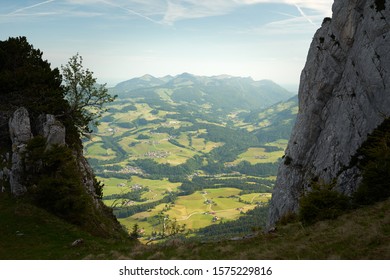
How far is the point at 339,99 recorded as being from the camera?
4653cm

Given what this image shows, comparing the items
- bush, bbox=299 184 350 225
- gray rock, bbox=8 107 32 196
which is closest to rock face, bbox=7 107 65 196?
gray rock, bbox=8 107 32 196

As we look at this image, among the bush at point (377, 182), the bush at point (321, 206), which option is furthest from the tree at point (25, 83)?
the bush at point (377, 182)

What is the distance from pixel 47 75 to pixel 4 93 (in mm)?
6758

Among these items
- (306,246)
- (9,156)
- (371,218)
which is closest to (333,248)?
(306,246)

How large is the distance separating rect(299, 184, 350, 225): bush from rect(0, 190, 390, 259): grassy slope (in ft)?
4.00

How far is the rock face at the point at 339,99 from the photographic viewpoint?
125ft

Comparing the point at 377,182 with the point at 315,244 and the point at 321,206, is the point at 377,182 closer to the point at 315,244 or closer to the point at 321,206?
the point at 321,206

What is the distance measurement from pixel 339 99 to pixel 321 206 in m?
27.5

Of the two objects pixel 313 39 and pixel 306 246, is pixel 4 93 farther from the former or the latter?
pixel 313 39

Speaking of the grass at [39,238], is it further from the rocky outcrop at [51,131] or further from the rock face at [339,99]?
the rock face at [339,99]

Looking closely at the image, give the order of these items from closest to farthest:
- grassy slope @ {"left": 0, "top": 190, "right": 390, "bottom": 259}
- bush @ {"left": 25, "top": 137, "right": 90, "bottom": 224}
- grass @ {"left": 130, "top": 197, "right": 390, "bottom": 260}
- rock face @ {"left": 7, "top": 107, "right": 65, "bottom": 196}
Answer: grass @ {"left": 130, "top": 197, "right": 390, "bottom": 260} → grassy slope @ {"left": 0, "top": 190, "right": 390, "bottom": 259} → bush @ {"left": 25, "top": 137, "right": 90, "bottom": 224} → rock face @ {"left": 7, "top": 107, "right": 65, "bottom": 196}

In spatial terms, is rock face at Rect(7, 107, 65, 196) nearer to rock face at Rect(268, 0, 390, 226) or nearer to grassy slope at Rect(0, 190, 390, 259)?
grassy slope at Rect(0, 190, 390, 259)

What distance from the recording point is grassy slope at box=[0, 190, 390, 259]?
55.3 feet
